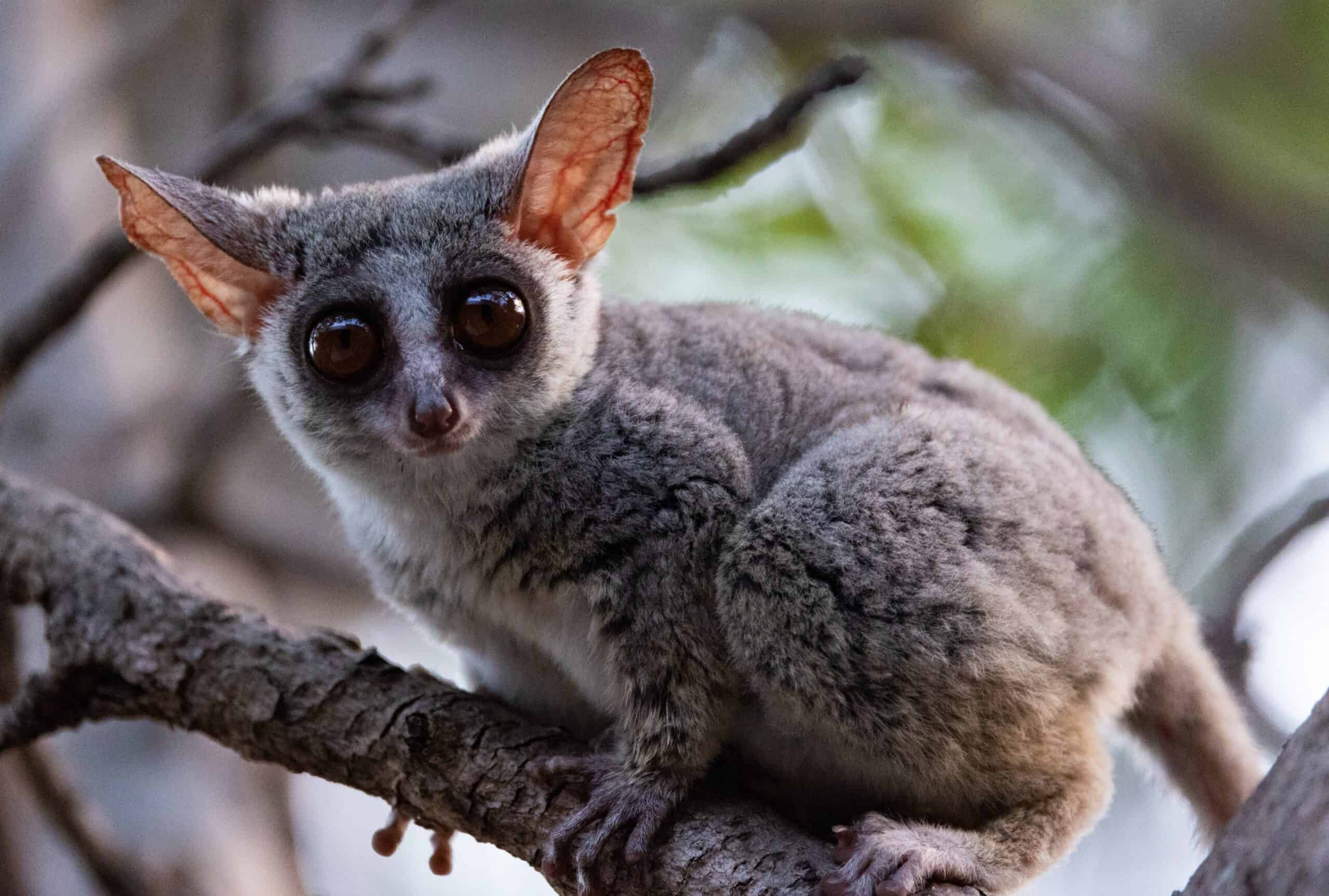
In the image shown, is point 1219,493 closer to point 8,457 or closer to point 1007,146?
point 1007,146

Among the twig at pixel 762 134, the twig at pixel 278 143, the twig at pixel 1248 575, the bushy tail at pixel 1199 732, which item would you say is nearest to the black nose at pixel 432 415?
the twig at pixel 762 134

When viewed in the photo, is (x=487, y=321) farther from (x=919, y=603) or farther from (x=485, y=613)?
(x=919, y=603)

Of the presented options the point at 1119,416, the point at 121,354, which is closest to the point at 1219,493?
the point at 1119,416

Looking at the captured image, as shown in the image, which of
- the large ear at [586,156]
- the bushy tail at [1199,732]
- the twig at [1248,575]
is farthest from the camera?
the twig at [1248,575]

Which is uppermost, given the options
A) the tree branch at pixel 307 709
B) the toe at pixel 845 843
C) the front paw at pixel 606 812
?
the toe at pixel 845 843

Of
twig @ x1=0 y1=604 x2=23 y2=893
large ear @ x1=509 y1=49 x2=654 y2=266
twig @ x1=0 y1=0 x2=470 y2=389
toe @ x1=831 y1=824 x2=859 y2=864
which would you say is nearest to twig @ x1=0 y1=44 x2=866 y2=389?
twig @ x1=0 y1=0 x2=470 y2=389

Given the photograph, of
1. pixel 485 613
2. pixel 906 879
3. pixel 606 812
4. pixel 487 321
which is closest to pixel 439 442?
pixel 487 321

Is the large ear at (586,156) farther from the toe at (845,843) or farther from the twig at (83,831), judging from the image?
the twig at (83,831)

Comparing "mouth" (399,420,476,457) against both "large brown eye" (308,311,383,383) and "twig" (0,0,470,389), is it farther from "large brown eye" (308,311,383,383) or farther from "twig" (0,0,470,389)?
"twig" (0,0,470,389)
